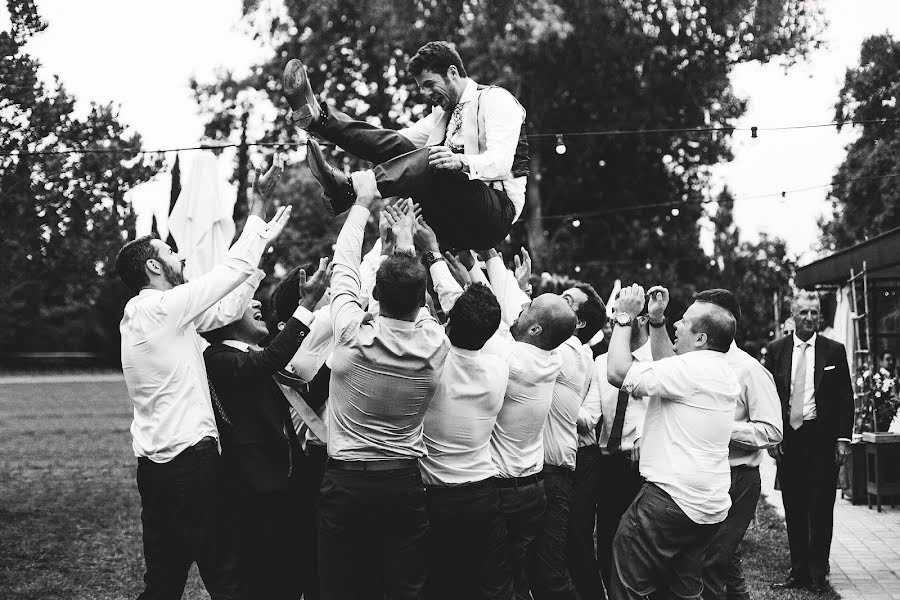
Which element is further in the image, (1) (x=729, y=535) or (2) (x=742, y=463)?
(2) (x=742, y=463)

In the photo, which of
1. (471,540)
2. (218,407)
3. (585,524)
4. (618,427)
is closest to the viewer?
(471,540)

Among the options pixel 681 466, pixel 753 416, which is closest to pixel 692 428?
pixel 681 466

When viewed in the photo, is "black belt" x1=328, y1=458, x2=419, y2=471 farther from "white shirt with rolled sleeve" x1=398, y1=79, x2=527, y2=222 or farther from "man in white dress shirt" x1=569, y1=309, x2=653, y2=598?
"man in white dress shirt" x1=569, y1=309, x2=653, y2=598

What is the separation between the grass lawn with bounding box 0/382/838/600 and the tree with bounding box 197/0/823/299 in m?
10.2

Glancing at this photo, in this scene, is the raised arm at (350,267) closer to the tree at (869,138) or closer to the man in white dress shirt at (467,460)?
the man in white dress shirt at (467,460)

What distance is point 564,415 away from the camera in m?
5.55

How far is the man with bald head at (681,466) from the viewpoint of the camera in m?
4.73

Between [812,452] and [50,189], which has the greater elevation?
[50,189]

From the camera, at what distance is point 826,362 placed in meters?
7.63

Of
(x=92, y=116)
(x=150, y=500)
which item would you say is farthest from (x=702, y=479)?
(x=92, y=116)

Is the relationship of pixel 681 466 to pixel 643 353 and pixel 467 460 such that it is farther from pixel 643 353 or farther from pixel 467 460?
pixel 643 353

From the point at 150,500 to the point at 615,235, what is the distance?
2202 centimetres

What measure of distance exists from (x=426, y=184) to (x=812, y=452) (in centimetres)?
451

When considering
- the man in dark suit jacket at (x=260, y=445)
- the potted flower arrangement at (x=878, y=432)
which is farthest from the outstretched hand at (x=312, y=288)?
the potted flower arrangement at (x=878, y=432)
